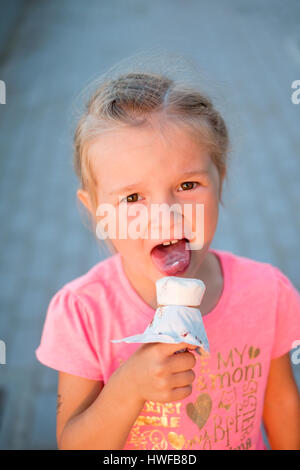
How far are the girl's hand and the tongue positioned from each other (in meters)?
0.15

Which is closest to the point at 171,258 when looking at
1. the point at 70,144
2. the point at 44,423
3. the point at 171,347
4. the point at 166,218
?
the point at 166,218

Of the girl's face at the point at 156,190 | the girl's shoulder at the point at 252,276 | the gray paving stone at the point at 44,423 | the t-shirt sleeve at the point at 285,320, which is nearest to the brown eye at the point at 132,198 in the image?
the girl's face at the point at 156,190

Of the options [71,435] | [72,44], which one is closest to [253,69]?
[72,44]

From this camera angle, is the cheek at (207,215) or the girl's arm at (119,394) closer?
the girl's arm at (119,394)

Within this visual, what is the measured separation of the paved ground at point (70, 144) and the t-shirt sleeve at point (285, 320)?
0.42 metres

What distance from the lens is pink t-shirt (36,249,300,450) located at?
1191 millimetres

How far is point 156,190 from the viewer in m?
1.03

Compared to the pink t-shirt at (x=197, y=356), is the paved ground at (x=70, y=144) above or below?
above

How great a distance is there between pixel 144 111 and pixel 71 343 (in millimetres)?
531

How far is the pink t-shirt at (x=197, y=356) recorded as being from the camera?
1191 mm

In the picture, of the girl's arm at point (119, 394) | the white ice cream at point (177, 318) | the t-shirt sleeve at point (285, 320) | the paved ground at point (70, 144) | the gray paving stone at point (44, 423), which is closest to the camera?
the white ice cream at point (177, 318)

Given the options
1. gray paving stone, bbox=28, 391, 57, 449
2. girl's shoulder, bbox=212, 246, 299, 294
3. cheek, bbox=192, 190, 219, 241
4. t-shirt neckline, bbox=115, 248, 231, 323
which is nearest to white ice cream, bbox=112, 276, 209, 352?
cheek, bbox=192, 190, 219, 241

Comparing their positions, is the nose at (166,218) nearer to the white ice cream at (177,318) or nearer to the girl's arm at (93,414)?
the white ice cream at (177,318)
